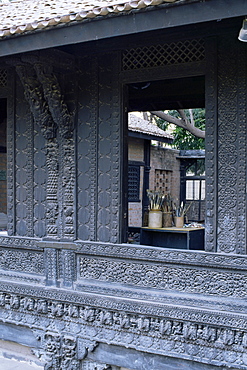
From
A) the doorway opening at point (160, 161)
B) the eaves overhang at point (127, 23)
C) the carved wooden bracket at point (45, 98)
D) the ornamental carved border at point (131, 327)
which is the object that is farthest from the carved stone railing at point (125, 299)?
the eaves overhang at point (127, 23)

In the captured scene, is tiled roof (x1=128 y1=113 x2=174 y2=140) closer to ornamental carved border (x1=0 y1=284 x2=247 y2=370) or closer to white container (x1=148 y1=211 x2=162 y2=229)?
white container (x1=148 y1=211 x2=162 y2=229)

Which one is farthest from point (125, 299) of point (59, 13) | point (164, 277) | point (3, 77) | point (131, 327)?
point (3, 77)

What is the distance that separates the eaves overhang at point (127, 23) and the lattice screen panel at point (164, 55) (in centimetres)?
81

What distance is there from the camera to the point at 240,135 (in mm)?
4008

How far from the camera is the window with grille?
10977mm

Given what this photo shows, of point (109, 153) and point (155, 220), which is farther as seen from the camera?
point (155, 220)

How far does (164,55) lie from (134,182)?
22.6ft

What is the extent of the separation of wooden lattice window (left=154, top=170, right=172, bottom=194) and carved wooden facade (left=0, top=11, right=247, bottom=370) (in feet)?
24.9

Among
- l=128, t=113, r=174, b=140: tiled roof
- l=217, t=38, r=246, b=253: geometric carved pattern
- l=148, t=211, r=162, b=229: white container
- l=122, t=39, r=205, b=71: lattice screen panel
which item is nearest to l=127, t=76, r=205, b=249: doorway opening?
l=128, t=113, r=174, b=140: tiled roof

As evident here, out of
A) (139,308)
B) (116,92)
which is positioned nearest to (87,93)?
(116,92)

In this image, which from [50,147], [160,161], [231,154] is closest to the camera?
[231,154]

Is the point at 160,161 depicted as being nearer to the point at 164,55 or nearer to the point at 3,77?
the point at 3,77

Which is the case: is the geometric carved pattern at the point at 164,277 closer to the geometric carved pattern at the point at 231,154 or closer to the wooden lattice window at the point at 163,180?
the geometric carved pattern at the point at 231,154

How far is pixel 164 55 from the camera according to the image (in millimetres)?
A: 4414
